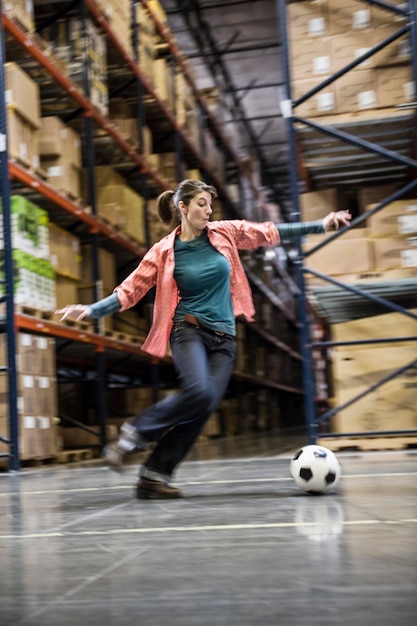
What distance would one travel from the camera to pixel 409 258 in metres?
7.30

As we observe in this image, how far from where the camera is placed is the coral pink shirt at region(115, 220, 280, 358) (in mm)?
4281

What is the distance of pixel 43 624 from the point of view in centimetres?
177

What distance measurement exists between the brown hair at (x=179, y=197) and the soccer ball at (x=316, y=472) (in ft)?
4.33

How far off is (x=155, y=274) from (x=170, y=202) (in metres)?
0.37

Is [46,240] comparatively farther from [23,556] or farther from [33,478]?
[23,556]

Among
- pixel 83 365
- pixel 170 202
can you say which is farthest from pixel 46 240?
pixel 83 365

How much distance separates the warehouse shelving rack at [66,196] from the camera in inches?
302

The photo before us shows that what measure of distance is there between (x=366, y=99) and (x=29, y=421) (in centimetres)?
Answer: 422

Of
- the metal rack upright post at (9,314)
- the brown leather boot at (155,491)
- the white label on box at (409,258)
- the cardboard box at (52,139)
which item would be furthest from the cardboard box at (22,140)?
the brown leather boot at (155,491)

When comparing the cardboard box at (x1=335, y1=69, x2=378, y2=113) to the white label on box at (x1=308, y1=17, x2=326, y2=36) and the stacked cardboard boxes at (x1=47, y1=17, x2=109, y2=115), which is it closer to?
the white label on box at (x1=308, y1=17, x2=326, y2=36)

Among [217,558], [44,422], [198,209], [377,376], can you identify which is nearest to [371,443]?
[377,376]

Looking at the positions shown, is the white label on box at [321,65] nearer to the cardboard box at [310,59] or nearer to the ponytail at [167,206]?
the cardboard box at [310,59]

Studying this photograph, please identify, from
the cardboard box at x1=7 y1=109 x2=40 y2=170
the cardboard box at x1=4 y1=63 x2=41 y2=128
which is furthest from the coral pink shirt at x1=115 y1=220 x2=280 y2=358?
the cardboard box at x1=4 y1=63 x2=41 y2=128

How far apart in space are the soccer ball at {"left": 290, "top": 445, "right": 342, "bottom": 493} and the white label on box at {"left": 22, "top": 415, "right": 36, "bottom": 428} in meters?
4.55
